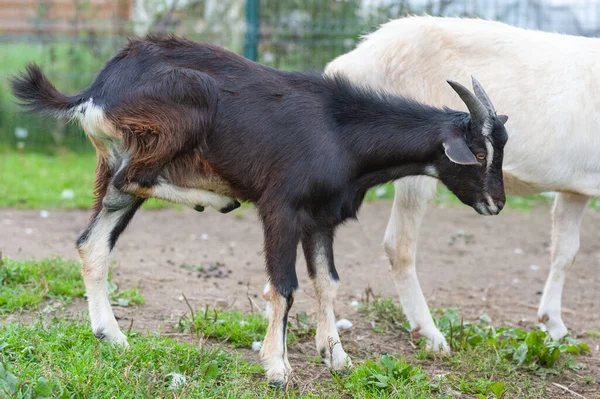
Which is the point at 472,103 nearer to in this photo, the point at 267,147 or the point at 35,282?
the point at 267,147

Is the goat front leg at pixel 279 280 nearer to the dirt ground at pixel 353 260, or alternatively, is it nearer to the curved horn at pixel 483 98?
the dirt ground at pixel 353 260

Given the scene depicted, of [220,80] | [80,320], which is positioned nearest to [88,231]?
[80,320]

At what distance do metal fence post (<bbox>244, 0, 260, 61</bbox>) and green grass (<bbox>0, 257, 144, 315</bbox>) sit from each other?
545cm

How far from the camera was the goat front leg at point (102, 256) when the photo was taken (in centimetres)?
449

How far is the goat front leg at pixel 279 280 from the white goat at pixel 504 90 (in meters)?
1.29

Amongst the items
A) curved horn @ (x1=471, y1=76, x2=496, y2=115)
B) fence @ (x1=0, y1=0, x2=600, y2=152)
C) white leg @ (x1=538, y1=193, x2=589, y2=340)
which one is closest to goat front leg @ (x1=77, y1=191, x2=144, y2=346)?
curved horn @ (x1=471, y1=76, x2=496, y2=115)

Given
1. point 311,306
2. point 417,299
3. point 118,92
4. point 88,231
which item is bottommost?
point 311,306

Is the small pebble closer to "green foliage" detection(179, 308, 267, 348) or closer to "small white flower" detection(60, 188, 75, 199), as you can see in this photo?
"green foliage" detection(179, 308, 267, 348)

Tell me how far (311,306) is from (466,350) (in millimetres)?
1304

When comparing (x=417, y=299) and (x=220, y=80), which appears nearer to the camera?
(x=220, y=80)

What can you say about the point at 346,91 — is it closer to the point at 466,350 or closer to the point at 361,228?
the point at 466,350

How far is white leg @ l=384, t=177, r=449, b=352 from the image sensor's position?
5285mm

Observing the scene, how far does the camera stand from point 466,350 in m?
5.04

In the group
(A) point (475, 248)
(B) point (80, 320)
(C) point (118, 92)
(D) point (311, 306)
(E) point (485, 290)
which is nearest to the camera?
(C) point (118, 92)
